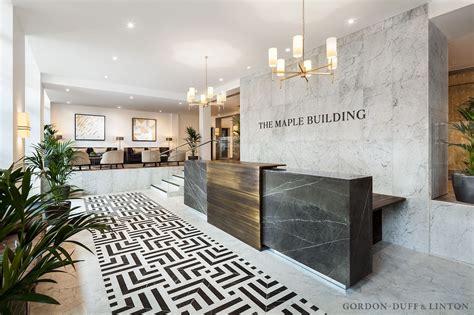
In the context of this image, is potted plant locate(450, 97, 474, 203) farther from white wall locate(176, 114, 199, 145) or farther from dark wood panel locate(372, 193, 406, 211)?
white wall locate(176, 114, 199, 145)

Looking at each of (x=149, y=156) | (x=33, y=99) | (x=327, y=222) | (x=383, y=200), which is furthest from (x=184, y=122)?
(x=327, y=222)

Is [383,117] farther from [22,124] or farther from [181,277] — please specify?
[22,124]

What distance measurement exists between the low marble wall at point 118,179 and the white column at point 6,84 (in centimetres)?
396

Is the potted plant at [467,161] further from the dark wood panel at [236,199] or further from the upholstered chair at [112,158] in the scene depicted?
the upholstered chair at [112,158]

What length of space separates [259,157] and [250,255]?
3710 mm

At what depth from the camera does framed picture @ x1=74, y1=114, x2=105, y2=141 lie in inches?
491

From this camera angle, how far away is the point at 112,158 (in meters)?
9.04

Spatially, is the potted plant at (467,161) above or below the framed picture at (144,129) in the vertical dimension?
below

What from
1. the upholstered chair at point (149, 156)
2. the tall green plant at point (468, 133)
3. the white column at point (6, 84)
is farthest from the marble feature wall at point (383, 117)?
the upholstered chair at point (149, 156)

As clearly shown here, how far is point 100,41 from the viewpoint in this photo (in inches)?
196

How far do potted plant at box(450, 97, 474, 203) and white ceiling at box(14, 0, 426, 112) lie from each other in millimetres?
1894

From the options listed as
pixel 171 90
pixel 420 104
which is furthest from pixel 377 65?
pixel 171 90

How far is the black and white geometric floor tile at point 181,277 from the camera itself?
7.39 ft

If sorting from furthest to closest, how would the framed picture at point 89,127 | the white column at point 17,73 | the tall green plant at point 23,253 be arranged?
the framed picture at point 89,127 < the white column at point 17,73 < the tall green plant at point 23,253
